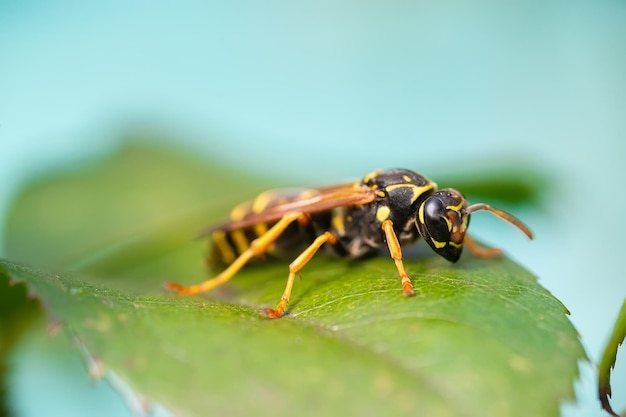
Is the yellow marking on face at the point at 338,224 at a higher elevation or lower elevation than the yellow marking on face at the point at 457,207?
lower

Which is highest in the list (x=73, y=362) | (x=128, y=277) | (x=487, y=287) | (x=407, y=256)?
(x=487, y=287)

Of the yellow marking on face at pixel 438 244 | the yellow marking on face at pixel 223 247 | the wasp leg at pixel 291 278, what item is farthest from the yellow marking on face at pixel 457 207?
the yellow marking on face at pixel 223 247

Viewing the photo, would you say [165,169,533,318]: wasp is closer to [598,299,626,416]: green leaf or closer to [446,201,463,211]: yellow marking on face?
[446,201,463,211]: yellow marking on face

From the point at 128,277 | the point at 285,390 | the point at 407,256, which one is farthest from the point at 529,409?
the point at 128,277

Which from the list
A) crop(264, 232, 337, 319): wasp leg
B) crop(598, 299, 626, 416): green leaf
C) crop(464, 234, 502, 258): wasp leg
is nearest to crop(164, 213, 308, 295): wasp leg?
crop(264, 232, 337, 319): wasp leg

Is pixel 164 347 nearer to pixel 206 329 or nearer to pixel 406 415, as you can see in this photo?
pixel 206 329

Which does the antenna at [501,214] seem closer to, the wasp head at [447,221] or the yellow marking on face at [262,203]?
the wasp head at [447,221]
